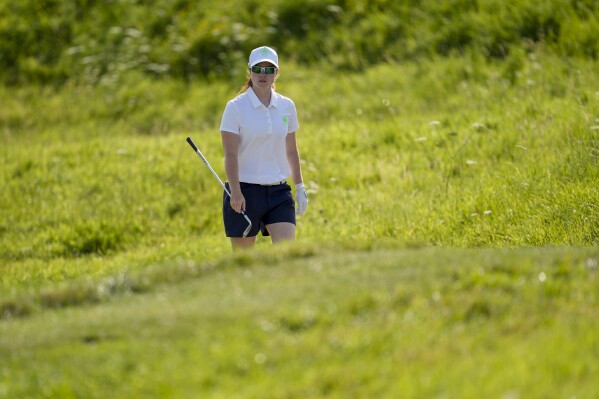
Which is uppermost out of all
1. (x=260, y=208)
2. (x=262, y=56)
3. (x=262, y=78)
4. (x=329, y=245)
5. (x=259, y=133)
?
(x=262, y=56)

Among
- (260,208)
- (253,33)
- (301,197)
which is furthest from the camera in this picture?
(253,33)

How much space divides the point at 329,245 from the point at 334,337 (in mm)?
2307

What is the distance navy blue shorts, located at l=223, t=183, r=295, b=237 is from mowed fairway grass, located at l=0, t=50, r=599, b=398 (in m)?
0.63

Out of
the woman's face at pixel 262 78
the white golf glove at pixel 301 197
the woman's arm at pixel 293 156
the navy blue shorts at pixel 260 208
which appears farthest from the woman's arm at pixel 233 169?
the white golf glove at pixel 301 197

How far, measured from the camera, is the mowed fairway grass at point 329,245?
5.13 metres

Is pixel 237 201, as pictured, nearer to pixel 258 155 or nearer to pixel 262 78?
pixel 258 155

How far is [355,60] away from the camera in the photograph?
1761 cm

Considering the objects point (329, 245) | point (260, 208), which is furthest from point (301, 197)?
point (329, 245)

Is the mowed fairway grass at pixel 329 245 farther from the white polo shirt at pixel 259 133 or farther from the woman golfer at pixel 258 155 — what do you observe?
the white polo shirt at pixel 259 133

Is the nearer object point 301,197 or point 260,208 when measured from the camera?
point 260,208

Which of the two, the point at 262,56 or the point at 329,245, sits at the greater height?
the point at 262,56

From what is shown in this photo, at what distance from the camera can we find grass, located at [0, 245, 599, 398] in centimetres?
491

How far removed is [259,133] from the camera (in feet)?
25.9

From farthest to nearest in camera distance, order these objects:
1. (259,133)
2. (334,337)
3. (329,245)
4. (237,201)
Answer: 1. (259,133)
2. (237,201)
3. (329,245)
4. (334,337)
